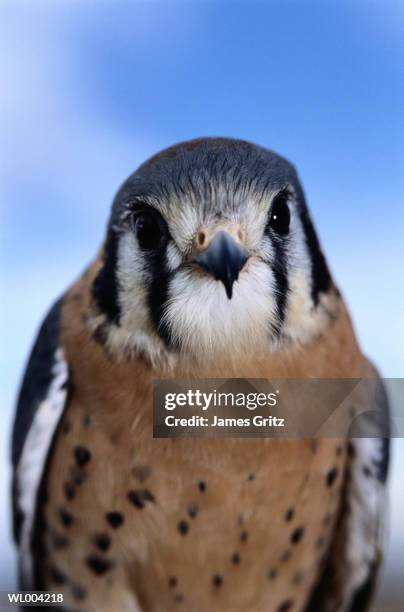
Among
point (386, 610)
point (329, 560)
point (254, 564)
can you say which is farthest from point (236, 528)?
point (386, 610)

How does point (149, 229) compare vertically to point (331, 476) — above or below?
above

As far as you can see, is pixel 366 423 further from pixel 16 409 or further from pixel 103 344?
pixel 16 409

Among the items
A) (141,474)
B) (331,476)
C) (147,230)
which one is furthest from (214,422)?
(147,230)

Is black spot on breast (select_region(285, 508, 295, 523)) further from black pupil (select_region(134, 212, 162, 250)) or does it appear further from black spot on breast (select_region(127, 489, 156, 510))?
black pupil (select_region(134, 212, 162, 250))

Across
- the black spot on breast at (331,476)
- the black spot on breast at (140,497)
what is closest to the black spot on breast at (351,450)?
the black spot on breast at (331,476)

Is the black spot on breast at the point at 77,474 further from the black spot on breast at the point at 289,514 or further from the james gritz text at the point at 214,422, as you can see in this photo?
the black spot on breast at the point at 289,514

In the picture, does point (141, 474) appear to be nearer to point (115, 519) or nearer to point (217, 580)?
point (115, 519)
